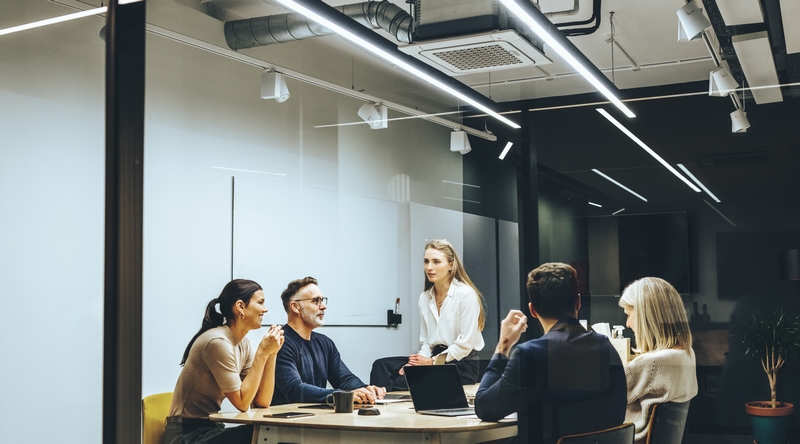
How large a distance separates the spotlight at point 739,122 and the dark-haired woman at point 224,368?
6.37 feet

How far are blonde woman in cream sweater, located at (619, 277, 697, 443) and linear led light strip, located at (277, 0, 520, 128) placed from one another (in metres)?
0.77

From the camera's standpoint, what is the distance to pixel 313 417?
324 centimetres

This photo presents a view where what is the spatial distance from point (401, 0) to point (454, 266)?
1161 mm

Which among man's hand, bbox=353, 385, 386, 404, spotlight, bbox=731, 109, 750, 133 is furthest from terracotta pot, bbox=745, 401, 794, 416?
man's hand, bbox=353, 385, 386, 404

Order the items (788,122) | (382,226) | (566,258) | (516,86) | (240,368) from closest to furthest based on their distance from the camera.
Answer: (788,122), (566,258), (516,86), (382,226), (240,368)

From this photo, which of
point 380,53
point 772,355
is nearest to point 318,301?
point 380,53

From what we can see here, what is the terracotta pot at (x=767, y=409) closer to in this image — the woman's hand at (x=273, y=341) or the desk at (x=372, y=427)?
the desk at (x=372, y=427)

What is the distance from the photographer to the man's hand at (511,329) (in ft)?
9.23

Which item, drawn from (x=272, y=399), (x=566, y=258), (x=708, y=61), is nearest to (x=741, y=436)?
(x=566, y=258)

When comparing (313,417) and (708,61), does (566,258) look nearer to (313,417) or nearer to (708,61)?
(708,61)

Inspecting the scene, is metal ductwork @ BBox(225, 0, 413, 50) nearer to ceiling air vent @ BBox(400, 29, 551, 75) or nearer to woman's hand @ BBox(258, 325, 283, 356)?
ceiling air vent @ BBox(400, 29, 551, 75)

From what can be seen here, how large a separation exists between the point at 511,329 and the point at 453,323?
9.6 inches

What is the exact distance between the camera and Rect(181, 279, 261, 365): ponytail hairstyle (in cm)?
346

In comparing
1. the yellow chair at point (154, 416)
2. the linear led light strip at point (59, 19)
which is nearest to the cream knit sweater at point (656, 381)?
the yellow chair at point (154, 416)
